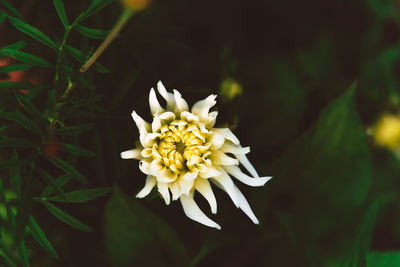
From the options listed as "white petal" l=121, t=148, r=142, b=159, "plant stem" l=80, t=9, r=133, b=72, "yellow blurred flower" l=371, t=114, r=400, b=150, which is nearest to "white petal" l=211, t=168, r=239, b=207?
"white petal" l=121, t=148, r=142, b=159

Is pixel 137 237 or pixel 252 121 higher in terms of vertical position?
pixel 252 121

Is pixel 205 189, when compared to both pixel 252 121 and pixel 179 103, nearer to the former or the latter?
pixel 179 103

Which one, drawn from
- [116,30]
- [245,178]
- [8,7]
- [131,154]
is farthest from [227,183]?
[8,7]

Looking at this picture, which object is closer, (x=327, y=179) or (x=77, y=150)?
(x=77, y=150)

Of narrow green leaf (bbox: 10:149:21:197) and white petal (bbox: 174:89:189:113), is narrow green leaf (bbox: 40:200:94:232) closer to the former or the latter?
narrow green leaf (bbox: 10:149:21:197)

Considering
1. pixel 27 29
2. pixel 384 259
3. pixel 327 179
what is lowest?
pixel 384 259

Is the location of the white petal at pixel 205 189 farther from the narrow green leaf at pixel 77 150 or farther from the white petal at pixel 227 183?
the narrow green leaf at pixel 77 150

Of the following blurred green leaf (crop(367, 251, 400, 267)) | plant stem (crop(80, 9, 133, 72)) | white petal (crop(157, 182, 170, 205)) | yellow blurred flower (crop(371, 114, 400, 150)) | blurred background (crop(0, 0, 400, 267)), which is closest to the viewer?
plant stem (crop(80, 9, 133, 72))

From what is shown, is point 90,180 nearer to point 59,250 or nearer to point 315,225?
point 59,250
